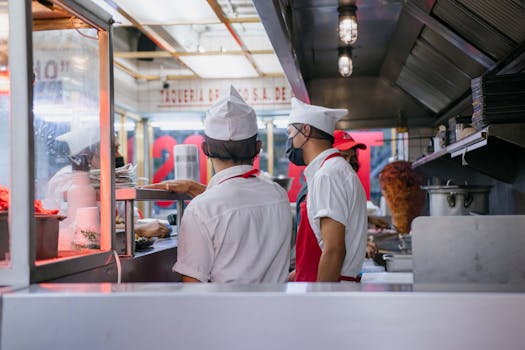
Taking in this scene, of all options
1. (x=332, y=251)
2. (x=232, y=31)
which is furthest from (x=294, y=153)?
(x=232, y=31)

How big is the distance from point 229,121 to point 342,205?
78cm

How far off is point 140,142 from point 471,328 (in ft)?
28.3

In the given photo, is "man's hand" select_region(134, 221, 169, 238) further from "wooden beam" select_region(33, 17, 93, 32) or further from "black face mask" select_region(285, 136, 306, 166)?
"wooden beam" select_region(33, 17, 93, 32)

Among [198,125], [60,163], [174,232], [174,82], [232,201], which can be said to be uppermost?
[174,82]

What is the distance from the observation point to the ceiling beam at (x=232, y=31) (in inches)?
199

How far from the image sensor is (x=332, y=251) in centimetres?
242

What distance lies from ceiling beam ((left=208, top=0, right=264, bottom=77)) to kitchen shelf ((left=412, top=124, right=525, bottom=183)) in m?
2.16

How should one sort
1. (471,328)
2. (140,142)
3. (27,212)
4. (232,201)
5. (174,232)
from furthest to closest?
1. (140,142)
2. (174,232)
3. (232,201)
4. (27,212)
5. (471,328)

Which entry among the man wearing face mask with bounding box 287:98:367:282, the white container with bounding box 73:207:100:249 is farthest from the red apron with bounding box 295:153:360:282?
the white container with bounding box 73:207:100:249

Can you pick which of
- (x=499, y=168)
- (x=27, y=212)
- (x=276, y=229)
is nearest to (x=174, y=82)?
(x=499, y=168)

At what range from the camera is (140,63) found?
8477 mm

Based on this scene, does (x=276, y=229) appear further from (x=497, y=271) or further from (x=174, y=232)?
(x=174, y=232)

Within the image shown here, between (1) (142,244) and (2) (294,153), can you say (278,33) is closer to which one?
(2) (294,153)

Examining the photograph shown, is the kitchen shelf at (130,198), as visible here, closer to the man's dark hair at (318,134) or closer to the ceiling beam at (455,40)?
the man's dark hair at (318,134)
